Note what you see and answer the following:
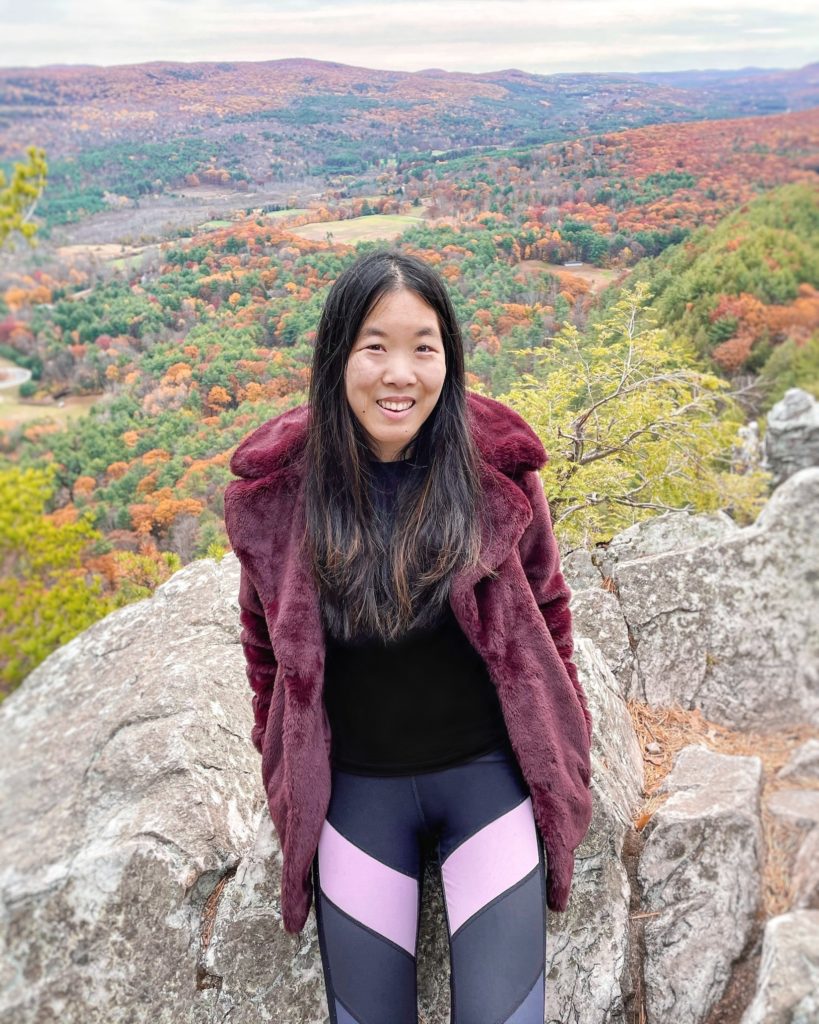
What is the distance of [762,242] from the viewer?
6.29 feet

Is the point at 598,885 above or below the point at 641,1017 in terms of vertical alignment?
above

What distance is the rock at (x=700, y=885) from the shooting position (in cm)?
156

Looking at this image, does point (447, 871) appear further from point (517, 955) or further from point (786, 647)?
point (786, 647)

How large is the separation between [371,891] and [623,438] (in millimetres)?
5482

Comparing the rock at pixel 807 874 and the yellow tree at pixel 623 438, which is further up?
the rock at pixel 807 874

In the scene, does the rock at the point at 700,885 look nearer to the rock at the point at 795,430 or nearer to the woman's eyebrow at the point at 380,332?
the rock at the point at 795,430

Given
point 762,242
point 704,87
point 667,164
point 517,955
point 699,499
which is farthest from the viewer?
point 699,499

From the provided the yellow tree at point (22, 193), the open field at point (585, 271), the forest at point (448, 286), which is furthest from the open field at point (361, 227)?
the yellow tree at point (22, 193)

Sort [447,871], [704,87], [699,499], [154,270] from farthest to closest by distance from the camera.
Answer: [154,270]
[699,499]
[704,87]
[447,871]

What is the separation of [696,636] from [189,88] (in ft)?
60.6

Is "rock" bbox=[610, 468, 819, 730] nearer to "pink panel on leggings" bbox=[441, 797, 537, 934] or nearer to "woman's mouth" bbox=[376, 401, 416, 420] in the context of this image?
"pink panel on leggings" bbox=[441, 797, 537, 934]

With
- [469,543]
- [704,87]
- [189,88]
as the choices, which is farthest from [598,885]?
[189,88]

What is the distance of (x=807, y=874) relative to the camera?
3.92ft

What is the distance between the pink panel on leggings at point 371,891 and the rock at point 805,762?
96 cm
